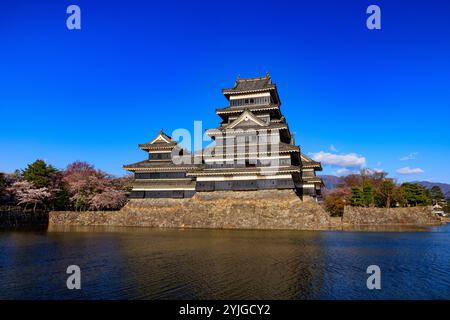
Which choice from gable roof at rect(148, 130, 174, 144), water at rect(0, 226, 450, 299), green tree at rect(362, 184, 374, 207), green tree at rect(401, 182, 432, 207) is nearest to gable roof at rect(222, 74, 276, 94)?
gable roof at rect(148, 130, 174, 144)

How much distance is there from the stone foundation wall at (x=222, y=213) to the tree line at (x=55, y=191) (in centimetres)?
589

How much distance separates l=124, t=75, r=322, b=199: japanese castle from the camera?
30734mm

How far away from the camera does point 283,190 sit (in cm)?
2988

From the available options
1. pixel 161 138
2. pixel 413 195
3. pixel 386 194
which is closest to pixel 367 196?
pixel 386 194

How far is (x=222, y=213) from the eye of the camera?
1207 inches

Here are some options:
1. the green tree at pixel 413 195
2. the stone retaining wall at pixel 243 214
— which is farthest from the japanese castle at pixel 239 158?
the green tree at pixel 413 195

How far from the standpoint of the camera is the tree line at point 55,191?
39125mm

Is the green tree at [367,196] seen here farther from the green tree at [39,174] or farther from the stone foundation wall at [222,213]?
the green tree at [39,174]

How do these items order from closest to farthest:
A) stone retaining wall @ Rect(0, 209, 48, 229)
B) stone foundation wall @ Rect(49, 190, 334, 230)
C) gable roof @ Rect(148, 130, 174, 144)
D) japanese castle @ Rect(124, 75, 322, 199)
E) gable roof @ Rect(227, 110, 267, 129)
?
stone foundation wall @ Rect(49, 190, 334, 230), japanese castle @ Rect(124, 75, 322, 199), gable roof @ Rect(227, 110, 267, 129), stone retaining wall @ Rect(0, 209, 48, 229), gable roof @ Rect(148, 130, 174, 144)

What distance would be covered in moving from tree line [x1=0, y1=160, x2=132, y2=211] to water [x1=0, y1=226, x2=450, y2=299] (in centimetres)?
2644

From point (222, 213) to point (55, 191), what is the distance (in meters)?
25.2

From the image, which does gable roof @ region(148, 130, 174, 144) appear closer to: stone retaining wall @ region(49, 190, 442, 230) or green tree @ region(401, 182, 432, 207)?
stone retaining wall @ region(49, 190, 442, 230)

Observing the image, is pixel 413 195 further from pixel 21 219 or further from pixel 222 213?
pixel 21 219
